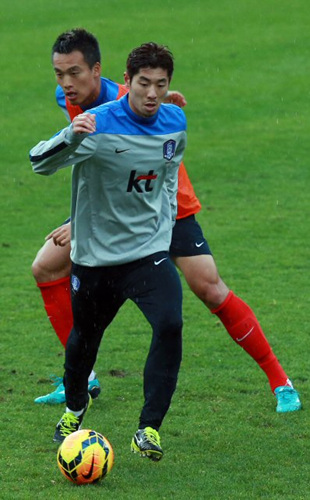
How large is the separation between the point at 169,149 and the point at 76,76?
77cm

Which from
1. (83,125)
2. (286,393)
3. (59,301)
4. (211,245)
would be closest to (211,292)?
(286,393)

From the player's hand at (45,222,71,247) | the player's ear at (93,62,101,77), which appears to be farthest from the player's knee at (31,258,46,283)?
the player's ear at (93,62,101,77)

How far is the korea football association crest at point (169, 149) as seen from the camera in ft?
17.9

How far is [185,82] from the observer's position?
21.2 m

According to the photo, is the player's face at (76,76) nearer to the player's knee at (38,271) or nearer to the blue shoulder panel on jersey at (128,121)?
the blue shoulder panel on jersey at (128,121)

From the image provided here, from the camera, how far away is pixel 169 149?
5.48 metres

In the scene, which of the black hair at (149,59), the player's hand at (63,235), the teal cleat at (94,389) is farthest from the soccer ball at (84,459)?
the black hair at (149,59)

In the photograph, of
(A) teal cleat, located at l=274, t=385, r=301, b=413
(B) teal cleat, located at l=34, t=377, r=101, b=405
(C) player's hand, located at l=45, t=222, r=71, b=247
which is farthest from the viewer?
(B) teal cleat, located at l=34, t=377, r=101, b=405

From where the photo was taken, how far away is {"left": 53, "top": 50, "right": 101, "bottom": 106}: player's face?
580cm

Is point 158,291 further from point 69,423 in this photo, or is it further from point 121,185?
point 69,423

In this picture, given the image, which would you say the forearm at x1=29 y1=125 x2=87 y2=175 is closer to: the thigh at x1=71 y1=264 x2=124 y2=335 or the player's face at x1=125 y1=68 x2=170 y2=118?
the player's face at x1=125 y1=68 x2=170 y2=118

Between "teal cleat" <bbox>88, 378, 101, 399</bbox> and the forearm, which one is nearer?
the forearm

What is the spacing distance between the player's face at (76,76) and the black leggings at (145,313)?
3.36ft

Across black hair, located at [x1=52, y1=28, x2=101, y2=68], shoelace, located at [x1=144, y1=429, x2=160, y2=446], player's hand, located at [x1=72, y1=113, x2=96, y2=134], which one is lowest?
shoelace, located at [x1=144, y1=429, x2=160, y2=446]
